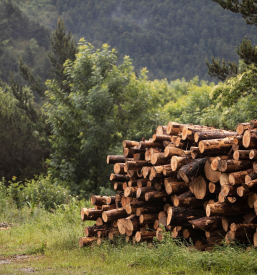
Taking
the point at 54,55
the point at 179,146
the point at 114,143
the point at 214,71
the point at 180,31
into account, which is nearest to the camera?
the point at 179,146

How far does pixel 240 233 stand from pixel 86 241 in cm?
350

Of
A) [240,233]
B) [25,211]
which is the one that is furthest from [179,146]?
[25,211]

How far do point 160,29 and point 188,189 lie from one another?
126 m

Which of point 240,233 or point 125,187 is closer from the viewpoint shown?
point 240,233

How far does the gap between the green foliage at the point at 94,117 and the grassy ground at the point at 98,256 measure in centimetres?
806

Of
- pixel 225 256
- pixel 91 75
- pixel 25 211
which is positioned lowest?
pixel 25 211

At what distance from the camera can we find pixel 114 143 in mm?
19141

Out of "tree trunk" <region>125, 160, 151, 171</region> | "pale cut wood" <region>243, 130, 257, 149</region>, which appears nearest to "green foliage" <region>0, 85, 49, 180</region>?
"tree trunk" <region>125, 160, 151, 171</region>

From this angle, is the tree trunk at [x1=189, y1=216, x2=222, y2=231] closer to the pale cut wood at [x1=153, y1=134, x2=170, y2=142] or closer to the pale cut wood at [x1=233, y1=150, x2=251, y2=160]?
the pale cut wood at [x1=233, y1=150, x2=251, y2=160]

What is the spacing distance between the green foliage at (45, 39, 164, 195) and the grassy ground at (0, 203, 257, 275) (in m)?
8.06

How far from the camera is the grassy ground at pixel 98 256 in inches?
208

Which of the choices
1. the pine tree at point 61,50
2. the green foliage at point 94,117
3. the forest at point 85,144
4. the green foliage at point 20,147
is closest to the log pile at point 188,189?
the forest at point 85,144

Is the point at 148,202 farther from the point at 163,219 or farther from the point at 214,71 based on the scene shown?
the point at 214,71

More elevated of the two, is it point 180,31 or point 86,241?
point 180,31
